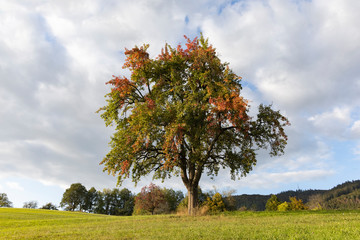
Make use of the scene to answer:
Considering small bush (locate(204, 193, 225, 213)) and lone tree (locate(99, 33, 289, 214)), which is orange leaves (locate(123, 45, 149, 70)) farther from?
small bush (locate(204, 193, 225, 213))

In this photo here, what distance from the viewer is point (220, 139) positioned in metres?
24.2

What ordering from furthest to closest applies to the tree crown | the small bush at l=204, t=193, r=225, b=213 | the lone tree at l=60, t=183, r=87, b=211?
the lone tree at l=60, t=183, r=87, b=211 < the small bush at l=204, t=193, r=225, b=213 < the tree crown

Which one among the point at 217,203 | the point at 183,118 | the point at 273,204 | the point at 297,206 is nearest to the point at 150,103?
the point at 183,118

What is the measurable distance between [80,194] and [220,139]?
8325 centimetres

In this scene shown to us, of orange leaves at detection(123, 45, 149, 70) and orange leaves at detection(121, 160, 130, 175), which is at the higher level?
orange leaves at detection(123, 45, 149, 70)

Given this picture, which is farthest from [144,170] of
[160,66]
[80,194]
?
[80,194]

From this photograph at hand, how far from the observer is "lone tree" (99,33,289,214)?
816 inches

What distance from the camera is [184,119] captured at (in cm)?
2102

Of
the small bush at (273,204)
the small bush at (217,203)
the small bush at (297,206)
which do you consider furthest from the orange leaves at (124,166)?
the small bush at (273,204)

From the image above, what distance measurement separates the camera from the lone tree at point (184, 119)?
20734 millimetres

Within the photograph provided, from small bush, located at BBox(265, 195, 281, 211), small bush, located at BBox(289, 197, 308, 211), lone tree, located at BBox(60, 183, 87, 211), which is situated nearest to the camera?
small bush, located at BBox(289, 197, 308, 211)

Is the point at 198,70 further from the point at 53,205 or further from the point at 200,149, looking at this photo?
the point at 53,205

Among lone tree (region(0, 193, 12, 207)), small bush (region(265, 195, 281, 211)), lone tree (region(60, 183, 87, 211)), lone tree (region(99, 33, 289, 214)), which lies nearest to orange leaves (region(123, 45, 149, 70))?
lone tree (region(99, 33, 289, 214))

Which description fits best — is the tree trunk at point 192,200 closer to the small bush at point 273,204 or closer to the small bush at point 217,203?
the small bush at point 217,203
